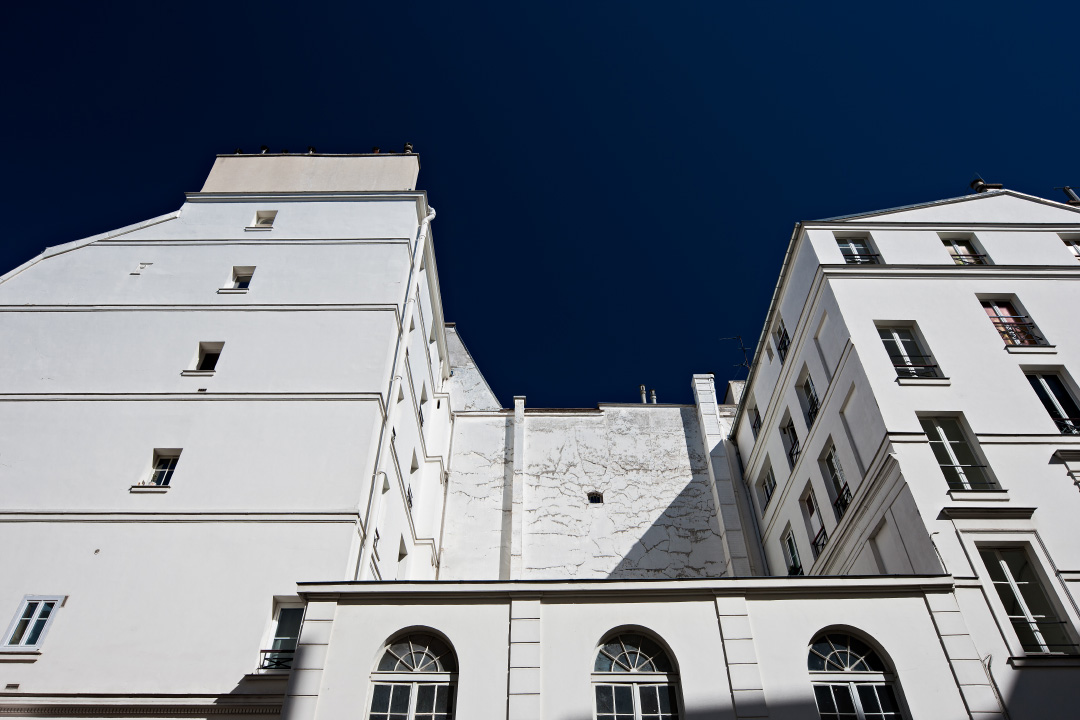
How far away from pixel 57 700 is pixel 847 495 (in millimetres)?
16452

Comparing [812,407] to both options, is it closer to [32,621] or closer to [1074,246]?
[1074,246]

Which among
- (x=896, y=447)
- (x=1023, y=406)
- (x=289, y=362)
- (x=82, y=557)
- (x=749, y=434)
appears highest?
(x=749, y=434)

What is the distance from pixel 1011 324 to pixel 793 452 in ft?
20.4

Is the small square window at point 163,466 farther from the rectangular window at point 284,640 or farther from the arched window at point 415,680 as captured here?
the arched window at point 415,680

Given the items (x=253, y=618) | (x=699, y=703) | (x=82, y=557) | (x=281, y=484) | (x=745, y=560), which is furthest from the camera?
(x=745, y=560)

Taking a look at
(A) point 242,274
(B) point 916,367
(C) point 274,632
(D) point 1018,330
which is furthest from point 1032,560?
(A) point 242,274

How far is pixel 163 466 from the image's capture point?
19.0 m

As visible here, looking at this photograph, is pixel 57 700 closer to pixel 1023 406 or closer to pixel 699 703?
pixel 699 703

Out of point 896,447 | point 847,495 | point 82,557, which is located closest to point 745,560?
point 847,495

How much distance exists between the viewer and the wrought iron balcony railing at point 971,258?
21281 mm

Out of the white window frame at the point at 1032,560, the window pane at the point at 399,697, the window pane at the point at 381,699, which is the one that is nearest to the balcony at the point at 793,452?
the white window frame at the point at 1032,560

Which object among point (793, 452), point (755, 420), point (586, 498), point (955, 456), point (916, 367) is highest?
point (755, 420)

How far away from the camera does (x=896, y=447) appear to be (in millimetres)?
16484

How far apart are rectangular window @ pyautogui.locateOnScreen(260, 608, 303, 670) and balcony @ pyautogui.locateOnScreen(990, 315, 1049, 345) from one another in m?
16.5
